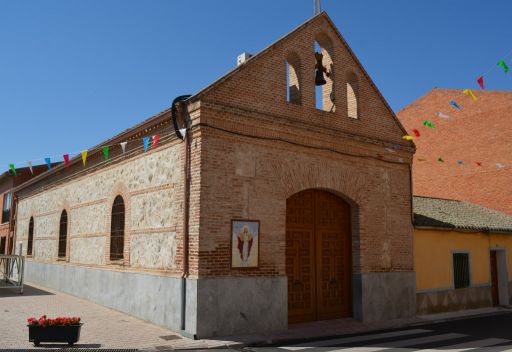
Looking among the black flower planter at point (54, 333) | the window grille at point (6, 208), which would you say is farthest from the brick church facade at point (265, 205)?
the window grille at point (6, 208)

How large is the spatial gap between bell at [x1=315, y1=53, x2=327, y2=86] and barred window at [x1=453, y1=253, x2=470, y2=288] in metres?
7.04

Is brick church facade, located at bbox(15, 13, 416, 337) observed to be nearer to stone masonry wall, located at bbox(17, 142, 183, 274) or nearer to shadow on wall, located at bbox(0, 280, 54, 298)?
stone masonry wall, located at bbox(17, 142, 183, 274)

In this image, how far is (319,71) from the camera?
37.8 ft

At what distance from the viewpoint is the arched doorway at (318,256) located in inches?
416

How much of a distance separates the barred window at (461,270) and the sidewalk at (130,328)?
868mm

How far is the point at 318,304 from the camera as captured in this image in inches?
432

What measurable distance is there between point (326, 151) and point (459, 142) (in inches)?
517

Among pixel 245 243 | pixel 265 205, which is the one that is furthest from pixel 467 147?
pixel 245 243

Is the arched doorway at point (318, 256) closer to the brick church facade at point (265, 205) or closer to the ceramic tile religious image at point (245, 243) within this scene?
the brick church facade at point (265, 205)

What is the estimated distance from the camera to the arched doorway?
1058cm

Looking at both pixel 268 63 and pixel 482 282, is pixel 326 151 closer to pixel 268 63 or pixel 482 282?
pixel 268 63

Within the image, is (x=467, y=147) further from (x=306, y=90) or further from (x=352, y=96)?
(x=306, y=90)

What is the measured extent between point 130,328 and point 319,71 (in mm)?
7318

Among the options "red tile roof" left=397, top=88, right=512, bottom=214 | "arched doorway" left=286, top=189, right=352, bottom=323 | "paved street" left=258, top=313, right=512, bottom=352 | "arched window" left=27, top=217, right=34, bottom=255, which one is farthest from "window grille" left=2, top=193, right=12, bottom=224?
"paved street" left=258, top=313, right=512, bottom=352
